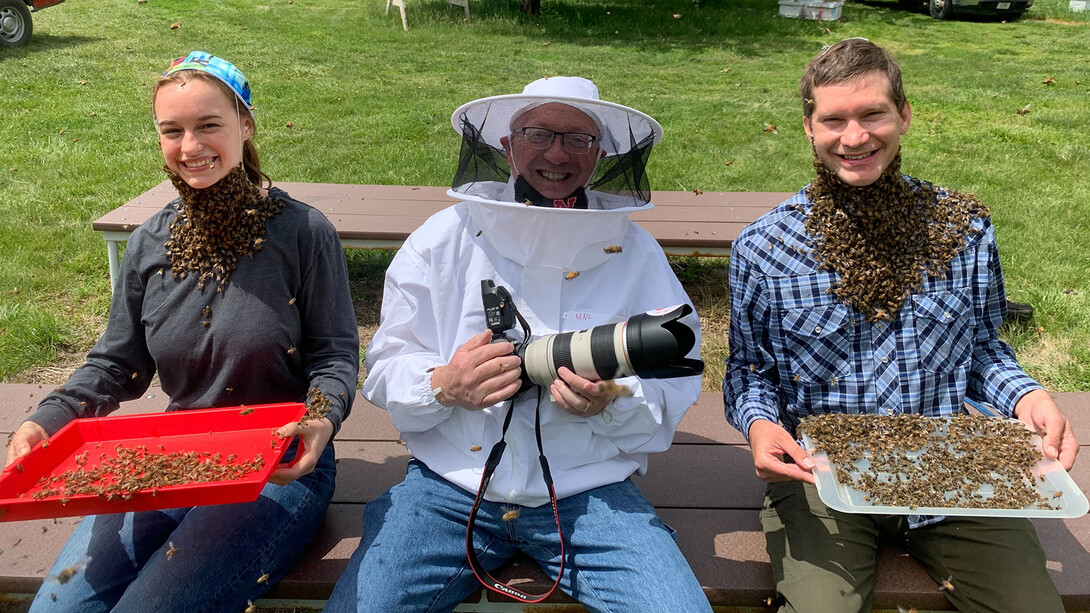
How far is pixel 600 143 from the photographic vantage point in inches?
93.7

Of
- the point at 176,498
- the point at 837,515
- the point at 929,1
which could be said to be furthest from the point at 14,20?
the point at 929,1

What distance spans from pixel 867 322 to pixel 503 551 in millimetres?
1206

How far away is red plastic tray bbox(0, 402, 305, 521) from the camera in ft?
5.81

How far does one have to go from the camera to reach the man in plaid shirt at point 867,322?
2.13m

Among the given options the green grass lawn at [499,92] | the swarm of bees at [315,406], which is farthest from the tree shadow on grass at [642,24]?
the swarm of bees at [315,406]

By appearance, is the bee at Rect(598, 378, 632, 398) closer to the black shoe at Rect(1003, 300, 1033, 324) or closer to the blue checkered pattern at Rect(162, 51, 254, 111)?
the blue checkered pattern at Rect(162, 51, 254, 111)

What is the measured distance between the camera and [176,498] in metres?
1.81

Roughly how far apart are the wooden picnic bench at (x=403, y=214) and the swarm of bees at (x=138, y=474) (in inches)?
90.0

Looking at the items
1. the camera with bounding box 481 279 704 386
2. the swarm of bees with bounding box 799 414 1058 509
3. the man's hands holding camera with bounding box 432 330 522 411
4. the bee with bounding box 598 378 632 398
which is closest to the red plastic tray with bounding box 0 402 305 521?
the man's hands holding camera with bounding box 432 330 522 411

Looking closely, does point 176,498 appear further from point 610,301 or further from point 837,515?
point 837,515

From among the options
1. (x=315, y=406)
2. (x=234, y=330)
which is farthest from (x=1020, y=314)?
(x=234, y=330)

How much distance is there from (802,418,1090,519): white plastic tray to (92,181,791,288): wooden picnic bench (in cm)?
230

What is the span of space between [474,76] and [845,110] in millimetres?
8646

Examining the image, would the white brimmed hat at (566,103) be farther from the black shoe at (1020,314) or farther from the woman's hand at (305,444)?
the black shoe at (1020,314)
